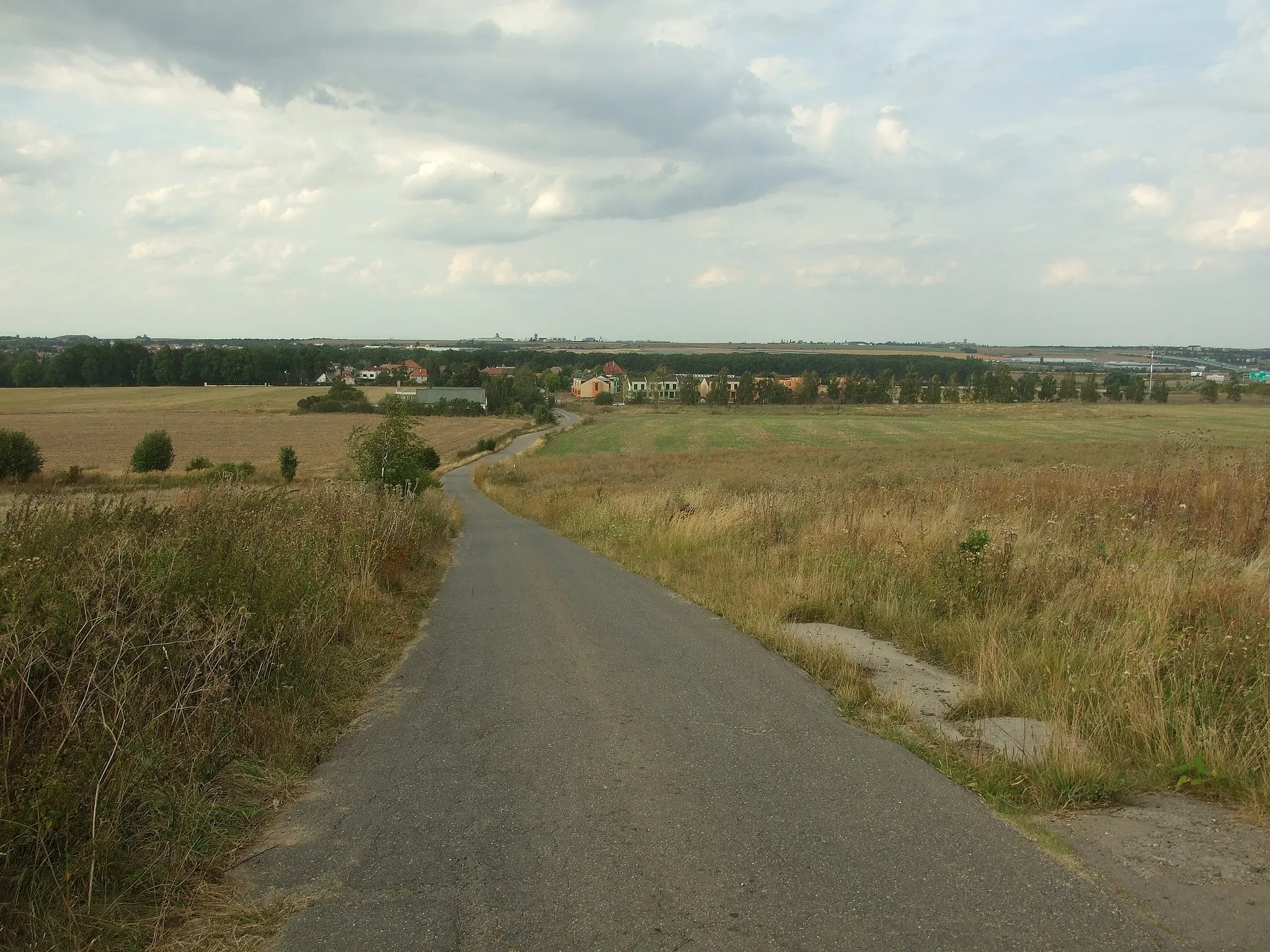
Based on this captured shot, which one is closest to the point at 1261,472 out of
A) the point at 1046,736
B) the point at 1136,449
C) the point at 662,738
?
the point at 1046,736

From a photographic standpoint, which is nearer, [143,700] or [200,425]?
→ [143,700]

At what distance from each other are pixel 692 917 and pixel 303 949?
1433mm

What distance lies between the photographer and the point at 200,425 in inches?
3514

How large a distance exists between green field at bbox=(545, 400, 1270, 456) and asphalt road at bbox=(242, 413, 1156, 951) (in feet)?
156

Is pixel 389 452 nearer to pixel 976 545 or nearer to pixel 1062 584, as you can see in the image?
pixel 976 545

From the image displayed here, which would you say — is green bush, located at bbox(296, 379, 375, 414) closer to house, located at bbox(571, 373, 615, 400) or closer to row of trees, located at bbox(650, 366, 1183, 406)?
row of trees, located at bbox(650, 366, 1183, 406)

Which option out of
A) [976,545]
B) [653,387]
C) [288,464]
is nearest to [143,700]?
[976,545]

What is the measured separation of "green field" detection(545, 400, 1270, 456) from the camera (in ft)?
220

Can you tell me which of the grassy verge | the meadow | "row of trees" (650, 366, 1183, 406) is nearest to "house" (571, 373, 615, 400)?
"row of trees" (650, 366, 1183, 406)

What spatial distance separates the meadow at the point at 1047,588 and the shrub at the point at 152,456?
39716 mm

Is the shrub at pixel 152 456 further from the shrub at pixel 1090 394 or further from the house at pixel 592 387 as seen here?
the house at pixel 592 387

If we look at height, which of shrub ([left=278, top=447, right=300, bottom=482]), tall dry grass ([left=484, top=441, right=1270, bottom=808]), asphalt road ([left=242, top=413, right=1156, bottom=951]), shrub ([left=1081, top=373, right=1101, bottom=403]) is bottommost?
shrub ([left=278, top=447, right=300, bottom=482])

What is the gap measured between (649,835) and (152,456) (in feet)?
180

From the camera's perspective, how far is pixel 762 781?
4500mm
